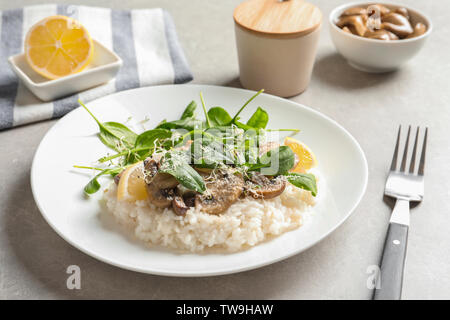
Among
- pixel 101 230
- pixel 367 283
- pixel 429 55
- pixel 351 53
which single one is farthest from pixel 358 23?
pixel 101 230

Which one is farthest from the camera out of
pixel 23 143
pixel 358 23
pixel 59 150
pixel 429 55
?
pixel 429 55

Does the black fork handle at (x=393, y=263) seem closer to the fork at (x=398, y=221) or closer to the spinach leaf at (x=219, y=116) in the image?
the fork at (x=398, y=221)

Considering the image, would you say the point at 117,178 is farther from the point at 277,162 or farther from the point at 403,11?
the point at 403,11

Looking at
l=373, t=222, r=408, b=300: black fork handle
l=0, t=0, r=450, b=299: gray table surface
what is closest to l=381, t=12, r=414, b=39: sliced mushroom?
l=0, t=0, r=450, b=299: gray table surface

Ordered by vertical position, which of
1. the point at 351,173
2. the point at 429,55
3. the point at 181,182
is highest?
the point at 181,182

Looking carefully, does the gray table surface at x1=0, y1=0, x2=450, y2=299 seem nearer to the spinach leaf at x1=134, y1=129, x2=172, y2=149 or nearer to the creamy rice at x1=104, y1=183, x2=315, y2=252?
the creamy rice at x1=104, y1=183, x2=315, y2=252

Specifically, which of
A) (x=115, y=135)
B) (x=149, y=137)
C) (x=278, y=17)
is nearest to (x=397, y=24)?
(x=278, y=17)

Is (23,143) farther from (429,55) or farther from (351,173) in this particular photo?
(429,55)
